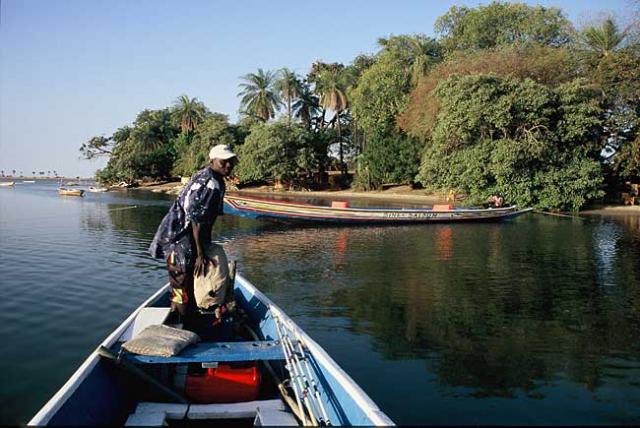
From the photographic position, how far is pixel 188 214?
5797 millimetres

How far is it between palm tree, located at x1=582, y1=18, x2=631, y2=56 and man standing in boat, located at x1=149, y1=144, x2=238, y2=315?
1531 inches

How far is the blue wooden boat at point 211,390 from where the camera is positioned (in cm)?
407

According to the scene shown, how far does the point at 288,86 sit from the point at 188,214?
2278 inches

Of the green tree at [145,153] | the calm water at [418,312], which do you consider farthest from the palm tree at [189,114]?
the calm water at [418,312]

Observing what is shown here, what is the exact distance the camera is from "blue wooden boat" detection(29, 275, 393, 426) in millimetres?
4074

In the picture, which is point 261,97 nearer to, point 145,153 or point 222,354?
point 145,153

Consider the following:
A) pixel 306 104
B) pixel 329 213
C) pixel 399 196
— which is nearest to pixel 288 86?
pixel 306 104

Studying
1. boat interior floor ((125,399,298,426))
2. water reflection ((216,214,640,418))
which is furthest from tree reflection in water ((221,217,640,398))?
boat interior floor ((125,399,298,426))

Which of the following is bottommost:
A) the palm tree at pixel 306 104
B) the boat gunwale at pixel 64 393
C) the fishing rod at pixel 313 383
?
the fishing rod at pixel 313 383

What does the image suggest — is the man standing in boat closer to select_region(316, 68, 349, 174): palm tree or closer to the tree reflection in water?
the tree reflection in water

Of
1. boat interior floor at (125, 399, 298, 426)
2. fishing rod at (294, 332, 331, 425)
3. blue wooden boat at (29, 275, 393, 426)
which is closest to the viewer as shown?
blue wooden boat at (29, 275, 393, 426)

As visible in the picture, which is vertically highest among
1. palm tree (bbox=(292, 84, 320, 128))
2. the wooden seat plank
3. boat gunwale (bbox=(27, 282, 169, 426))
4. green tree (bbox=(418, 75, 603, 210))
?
palm tree (bbox=(292, 84, 320, 128))

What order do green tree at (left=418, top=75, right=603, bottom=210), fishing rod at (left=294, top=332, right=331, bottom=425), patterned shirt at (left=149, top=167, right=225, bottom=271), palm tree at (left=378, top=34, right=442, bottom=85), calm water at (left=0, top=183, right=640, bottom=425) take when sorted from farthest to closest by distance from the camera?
palm tree at (left=378, top=34, right=442, bottom=85) < green tree at (left=418, top=75, right=603, bottom=210) < calm water at (left=0, top=183, right=640, bottom=425) < patterned shirt at (left=149, top=167, right=225, bottom=271) < fishing rod at (left=294, top=332, right=331, bottom=425)

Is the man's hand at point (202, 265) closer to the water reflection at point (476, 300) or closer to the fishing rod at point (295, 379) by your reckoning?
the fishing rod at point (295, 379)
